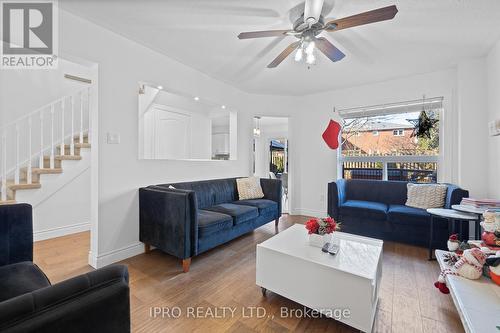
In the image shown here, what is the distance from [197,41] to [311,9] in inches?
54.9

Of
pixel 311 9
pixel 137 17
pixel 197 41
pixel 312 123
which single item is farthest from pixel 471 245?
pixel 137 17

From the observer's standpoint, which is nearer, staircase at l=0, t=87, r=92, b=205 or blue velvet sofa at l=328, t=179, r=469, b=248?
blue velvet sofa at l=328, t=179, r=469, b=248

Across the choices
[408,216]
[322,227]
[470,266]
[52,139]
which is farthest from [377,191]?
[52,139]

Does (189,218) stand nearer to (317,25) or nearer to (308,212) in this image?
(317,25)

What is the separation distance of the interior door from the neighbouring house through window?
11.0 ft

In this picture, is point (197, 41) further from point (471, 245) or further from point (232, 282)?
point (471, 245)

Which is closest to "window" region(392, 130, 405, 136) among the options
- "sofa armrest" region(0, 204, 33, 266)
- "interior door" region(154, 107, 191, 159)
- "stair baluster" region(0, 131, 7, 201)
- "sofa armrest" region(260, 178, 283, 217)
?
"sofa armrest" region(260, 178, 283, 217)

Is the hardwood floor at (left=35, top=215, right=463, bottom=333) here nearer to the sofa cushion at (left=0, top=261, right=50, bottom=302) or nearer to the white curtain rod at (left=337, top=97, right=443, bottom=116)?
the sofa cushion at (left=0, top=261, right=50, bottom=302)

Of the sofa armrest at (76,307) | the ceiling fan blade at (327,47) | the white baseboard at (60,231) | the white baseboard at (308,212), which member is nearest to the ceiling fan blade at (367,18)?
the ceiling fan blade at (327,47)

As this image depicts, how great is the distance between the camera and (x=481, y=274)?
5.08 ft

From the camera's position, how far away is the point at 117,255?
7.89ft

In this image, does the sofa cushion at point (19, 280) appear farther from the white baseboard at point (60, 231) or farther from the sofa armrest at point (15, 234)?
the white baseboard at point (60, 231)

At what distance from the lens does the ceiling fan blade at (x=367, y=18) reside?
1.46 metres

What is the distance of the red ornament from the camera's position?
4.07 meters
